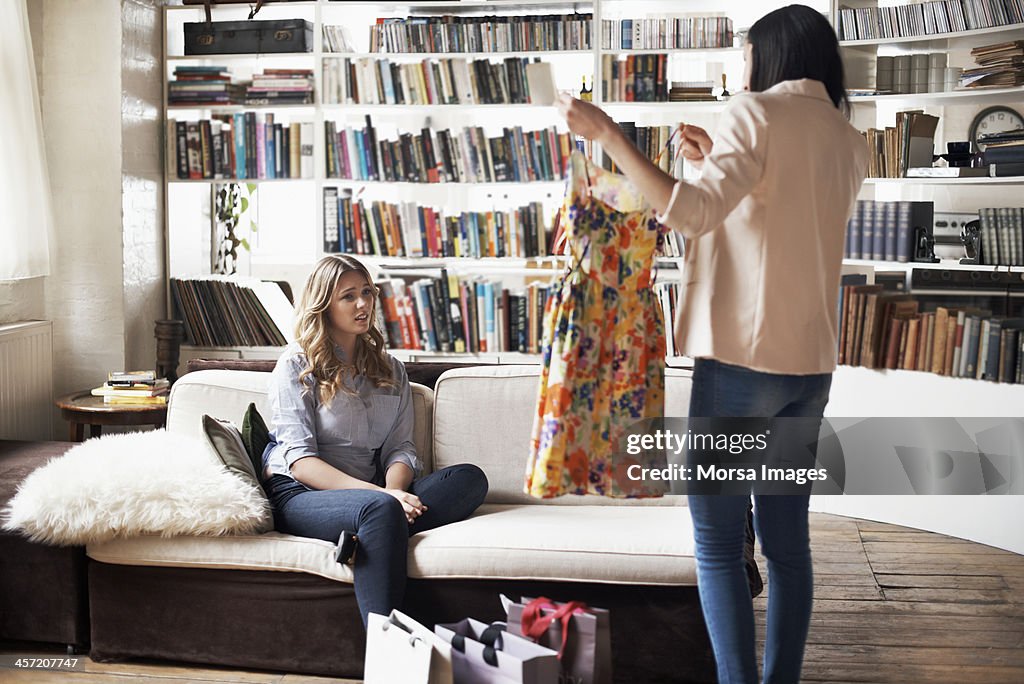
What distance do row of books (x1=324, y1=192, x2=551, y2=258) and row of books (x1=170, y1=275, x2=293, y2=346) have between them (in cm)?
35

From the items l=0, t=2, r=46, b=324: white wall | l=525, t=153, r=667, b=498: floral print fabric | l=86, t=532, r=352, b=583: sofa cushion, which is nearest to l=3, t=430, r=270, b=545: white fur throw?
l=86, t=532, r=352, b=583: sofa cushion

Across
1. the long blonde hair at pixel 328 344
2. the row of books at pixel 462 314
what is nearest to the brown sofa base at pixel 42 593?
the long blonde hair at pixel 328 344

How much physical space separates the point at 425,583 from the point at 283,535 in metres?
0.38

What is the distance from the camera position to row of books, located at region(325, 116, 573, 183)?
14.5ft

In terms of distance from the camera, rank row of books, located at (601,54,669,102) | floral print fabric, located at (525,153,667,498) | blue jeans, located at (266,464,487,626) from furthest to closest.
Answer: row of books, located at (601,54,669,102) → blue jeans, located at (266,464,487,626) → floral print fabric, located at (525,153,667,498)

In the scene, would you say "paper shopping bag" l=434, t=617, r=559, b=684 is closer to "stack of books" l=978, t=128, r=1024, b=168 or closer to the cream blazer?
the cream blazer

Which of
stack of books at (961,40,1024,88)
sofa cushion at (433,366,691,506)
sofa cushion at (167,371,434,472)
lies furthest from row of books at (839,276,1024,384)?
sofa cushion at (167,371,434,472)

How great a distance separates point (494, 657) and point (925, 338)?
8.23 feet

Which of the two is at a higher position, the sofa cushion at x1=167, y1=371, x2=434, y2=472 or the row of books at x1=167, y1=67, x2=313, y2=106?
the row of books at x1=167, y1=67, x2=313, y2=106

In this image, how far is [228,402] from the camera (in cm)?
297

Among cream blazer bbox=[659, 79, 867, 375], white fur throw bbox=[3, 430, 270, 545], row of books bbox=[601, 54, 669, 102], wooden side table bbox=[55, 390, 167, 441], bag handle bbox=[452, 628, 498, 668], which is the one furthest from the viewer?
row of books bbox=[601, 54, 669, 102]

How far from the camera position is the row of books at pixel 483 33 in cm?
437

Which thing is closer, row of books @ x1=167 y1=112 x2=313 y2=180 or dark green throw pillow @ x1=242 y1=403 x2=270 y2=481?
dark green throw pillow @ x1=242 y1=403 x2=270 y2=481

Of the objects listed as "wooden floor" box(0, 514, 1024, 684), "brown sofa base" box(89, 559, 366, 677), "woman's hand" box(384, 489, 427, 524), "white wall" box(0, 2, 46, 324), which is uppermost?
"white wall" box(0, 2, 46, 324)
